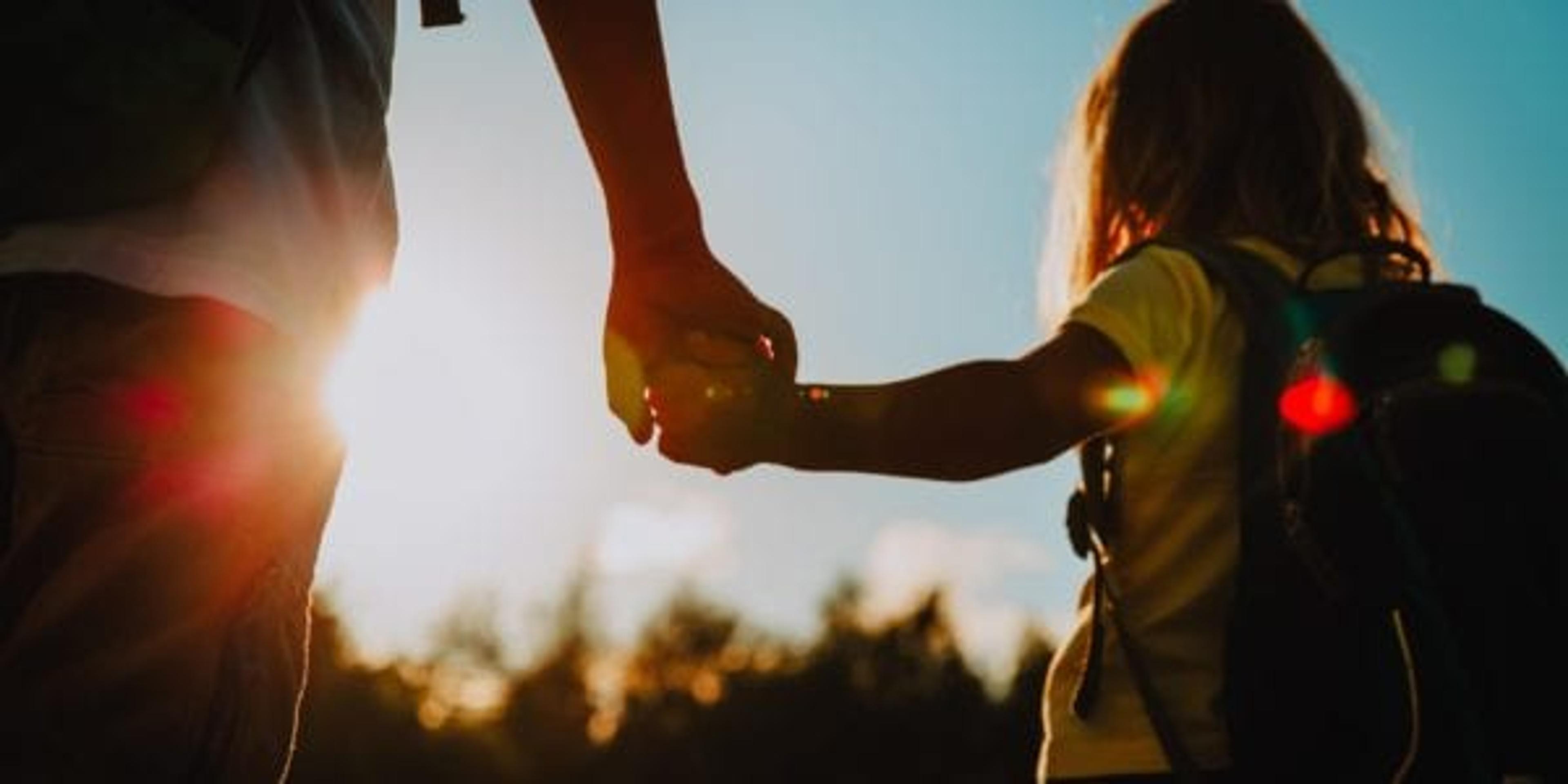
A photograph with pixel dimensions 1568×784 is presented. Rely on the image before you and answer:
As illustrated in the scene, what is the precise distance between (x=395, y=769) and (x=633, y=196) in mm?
53966

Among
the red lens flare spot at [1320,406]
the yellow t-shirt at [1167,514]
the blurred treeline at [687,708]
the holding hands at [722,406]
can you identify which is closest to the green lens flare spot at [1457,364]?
the red lens flare spot at [1320,406]

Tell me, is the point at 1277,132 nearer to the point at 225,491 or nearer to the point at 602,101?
the point at 602,101

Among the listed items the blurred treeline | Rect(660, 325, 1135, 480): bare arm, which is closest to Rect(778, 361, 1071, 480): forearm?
Rect(660, 325, 1135, 480): bare arm

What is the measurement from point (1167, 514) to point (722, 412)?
79cm

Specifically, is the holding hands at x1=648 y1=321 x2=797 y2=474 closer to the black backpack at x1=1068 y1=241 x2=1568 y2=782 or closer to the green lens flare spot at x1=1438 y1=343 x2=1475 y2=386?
the black backpack at x1=1068 y1=241 x2=1568 y2=782

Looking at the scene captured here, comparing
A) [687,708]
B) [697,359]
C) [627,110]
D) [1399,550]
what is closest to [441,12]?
[627,110]

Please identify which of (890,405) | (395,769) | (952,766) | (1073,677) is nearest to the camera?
(890,405)

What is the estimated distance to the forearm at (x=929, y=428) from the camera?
2273 millimetres

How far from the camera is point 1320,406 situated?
6.93 ft

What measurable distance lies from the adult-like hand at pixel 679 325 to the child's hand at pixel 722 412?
0.04 feet

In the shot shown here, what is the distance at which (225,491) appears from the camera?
1.48 metres

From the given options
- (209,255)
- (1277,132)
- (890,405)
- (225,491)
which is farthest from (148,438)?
(1277,132)

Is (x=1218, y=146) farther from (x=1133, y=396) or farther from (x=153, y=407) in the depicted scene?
(x=153, y=407)

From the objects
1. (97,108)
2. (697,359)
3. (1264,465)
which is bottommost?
(697,359)
